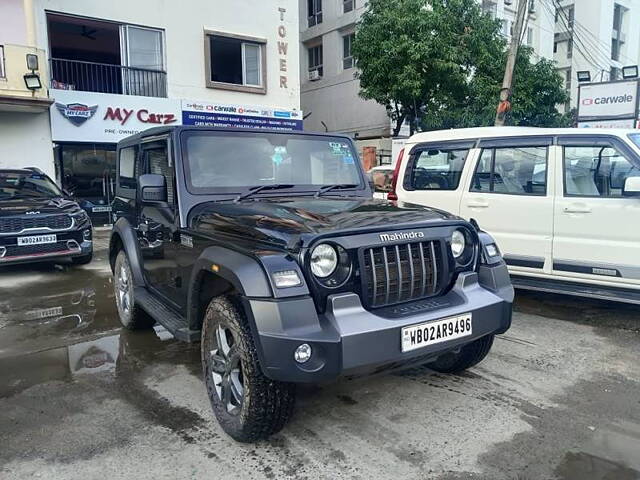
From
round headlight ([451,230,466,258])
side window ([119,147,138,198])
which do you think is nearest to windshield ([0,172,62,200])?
side window ([119,147,138,198])

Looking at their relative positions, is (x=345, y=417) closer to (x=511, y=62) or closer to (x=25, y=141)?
(x=25, y=141)

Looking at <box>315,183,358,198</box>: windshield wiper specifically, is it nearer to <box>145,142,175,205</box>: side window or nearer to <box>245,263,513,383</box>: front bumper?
<box>145,142,175,205</box>: side window

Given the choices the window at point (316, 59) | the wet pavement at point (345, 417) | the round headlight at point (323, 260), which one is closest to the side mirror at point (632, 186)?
the wet pavement at point (345, 417)

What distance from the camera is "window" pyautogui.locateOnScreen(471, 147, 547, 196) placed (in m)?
5.54

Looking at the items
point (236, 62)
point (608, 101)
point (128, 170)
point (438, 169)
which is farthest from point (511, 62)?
point (128, 170)

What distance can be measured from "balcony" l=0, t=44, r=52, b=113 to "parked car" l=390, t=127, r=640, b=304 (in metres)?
9.34

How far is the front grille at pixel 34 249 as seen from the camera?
747 centimetres

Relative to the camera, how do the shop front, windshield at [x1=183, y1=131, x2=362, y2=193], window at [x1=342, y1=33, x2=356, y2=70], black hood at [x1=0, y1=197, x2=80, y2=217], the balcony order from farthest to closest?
window at [x1=342, y1=33, x2=356, y2=70] < the shop front < the balcony < black hood at [x1=0, y1=197, x2=80, y2=217] < windshield at [x1=183, y1=131, x2=362, y2=193]

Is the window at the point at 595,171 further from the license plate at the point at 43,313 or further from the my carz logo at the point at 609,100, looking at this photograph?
the my carz logo at the point at 609,100

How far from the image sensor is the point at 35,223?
7.64 metres

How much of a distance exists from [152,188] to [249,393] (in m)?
1.74

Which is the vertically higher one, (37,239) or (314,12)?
(314,12)

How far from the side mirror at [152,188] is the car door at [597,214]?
3.82m

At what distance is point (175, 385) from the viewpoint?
3.86m
